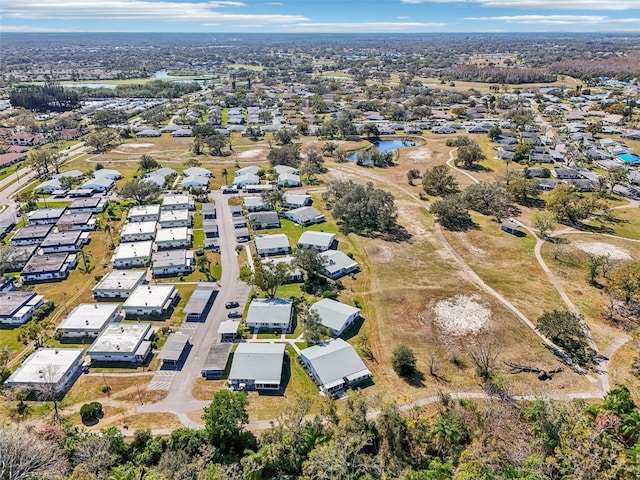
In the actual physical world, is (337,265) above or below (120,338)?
below

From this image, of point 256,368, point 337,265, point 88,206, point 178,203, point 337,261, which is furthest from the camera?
point 178,203

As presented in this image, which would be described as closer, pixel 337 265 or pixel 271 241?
pixel 337 265

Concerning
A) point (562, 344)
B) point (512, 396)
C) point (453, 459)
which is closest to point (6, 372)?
point (453, 459)

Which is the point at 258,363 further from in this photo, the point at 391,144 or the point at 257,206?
the point at 391,144

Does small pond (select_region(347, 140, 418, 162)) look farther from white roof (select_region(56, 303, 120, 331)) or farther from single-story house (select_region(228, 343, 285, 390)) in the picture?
single-story house (select_region(228, 343, 285, 390))

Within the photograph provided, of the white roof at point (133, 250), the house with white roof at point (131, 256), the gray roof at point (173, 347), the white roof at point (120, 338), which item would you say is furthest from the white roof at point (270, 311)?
the white roof at point (133, 250)

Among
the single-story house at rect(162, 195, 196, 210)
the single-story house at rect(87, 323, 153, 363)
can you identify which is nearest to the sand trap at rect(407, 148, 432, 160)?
the single-story house at rect(162, 195, 196, 210)

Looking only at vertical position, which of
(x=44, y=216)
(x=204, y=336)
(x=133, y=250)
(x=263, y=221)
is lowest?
(x=204, y=336)

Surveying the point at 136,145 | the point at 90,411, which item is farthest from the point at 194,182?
the point at 90,411
